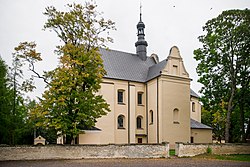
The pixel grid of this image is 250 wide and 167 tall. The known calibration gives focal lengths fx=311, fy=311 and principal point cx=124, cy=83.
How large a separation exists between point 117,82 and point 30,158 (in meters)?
14.4

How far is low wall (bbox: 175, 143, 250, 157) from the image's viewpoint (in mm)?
23125

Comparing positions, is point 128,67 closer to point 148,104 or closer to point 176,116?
point 148,104

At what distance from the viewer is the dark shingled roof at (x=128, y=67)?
33469mm

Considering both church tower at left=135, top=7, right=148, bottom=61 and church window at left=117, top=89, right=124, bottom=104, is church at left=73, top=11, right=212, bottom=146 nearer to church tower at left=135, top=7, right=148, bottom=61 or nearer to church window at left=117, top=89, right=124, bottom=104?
church window at left=117, top=89, right=124, bottom=104

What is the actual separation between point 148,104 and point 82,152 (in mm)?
14054

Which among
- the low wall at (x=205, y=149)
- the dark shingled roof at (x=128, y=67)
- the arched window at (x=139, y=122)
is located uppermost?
the dark shingled roof at (x=128, y=67)

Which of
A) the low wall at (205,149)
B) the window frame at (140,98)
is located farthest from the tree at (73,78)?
the window frame at (140,98)

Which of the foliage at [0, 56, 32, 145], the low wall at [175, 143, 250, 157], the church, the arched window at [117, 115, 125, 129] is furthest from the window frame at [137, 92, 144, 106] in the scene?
the foliage at [0, 56, 32, 145]

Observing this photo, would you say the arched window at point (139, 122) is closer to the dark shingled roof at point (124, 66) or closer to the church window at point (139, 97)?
the church window at point (139, 97)

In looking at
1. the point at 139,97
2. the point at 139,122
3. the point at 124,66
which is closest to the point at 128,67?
the point at 124,66

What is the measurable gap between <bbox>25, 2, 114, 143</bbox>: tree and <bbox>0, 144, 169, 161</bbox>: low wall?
1.22m

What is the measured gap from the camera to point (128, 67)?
35.2 metres

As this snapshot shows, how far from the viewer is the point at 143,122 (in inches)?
1347

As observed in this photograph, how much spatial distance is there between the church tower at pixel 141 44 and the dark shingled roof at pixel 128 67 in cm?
81
